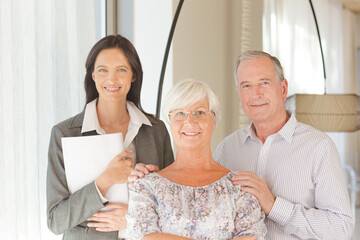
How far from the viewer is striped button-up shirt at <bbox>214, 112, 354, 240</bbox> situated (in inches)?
76.7

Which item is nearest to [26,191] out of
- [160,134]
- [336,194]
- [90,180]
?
Result: [90,180]

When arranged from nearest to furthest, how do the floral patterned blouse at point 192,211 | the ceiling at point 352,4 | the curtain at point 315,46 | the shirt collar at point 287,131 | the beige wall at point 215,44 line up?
1. the floral patterned blouse at point 192,211
2. the shirt collar at point 287,131
3. the beige wall at point 215,44
4. the curtain at point 315,46
5. the ceiling at point 352,4

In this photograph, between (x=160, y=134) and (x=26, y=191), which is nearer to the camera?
(x=160, y=134)

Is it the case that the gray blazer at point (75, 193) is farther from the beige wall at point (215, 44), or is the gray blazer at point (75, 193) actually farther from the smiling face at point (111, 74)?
the beige wall at point (215, 44)

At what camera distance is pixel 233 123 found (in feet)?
15.3

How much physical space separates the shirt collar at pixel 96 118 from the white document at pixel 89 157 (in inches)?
3.6

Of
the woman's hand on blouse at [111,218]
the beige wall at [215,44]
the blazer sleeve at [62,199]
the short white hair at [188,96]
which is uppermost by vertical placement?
the beige wall at [215,44]

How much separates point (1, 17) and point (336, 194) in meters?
1.82

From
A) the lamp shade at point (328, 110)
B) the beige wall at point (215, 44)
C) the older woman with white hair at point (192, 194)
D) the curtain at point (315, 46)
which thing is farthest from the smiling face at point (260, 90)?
the curtain at point (315, 46)

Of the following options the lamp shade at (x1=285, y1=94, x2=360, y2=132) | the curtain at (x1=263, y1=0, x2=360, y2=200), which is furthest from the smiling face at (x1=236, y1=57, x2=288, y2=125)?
the curtain at (x1=263, y1=0, x2=360, y2=200)

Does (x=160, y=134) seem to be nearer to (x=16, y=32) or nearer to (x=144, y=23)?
(x=16, y=32)

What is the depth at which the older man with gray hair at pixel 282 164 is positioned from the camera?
1943 millimetres

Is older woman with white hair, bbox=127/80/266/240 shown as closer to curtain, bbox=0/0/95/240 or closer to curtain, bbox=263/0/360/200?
curtain, bbox=0/0/95/240

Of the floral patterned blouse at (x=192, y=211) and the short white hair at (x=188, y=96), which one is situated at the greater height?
the short white hair at (x=188, y=96)
